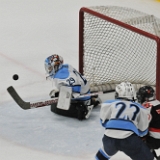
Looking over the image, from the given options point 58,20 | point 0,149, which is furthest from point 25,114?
point 58,20

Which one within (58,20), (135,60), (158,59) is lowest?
(58,20)

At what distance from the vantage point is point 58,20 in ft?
→ 20.5

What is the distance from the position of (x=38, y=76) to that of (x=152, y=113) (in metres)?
2.09

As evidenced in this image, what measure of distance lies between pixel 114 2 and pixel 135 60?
95.2 inches

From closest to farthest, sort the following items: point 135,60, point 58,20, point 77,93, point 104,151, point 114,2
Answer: point 104,151, point 77,93, point 135,60, point 58,20, point 114,2

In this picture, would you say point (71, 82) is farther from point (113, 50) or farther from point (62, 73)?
point (113, 50)

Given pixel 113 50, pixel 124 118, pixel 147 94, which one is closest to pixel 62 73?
pixel 113 50

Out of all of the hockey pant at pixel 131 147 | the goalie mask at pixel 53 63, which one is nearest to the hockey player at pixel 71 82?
the goalie mask at pixel 53 63

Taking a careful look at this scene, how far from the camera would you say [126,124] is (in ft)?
9.27

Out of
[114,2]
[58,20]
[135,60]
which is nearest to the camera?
[135,60]

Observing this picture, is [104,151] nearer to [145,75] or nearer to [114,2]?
[145,75]

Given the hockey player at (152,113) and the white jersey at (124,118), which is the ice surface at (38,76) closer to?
the hockey player at (152,113)

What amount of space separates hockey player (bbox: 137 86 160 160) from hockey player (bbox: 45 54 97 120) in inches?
35.4

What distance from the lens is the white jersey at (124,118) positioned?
2.82 m
